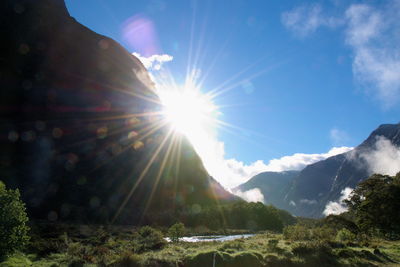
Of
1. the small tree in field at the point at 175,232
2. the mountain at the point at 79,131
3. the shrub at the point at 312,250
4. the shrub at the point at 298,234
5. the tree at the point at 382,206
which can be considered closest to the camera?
the shrub at the point at 312,250

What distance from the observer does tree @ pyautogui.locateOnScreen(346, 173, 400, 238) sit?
3809 cm

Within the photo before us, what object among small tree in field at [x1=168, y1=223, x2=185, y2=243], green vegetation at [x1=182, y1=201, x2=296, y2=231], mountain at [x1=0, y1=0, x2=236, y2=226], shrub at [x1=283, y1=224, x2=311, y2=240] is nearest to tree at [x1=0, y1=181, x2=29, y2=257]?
small tree in field at [x1=168, y1=223, x2=185, y2=243]

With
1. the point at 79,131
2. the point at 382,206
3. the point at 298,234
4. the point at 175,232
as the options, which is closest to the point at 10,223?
the point at 175,232

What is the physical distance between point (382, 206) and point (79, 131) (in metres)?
91.7

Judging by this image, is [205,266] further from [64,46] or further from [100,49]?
[100,49]

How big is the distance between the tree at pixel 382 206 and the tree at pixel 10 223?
139 feet

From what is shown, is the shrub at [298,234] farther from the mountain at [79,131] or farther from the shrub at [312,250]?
the mountain at [79,131]

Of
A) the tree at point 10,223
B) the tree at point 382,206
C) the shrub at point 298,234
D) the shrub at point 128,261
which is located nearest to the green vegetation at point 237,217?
the tree at point 382,206

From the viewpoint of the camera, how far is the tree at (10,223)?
19.4 meters

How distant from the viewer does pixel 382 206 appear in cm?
3919

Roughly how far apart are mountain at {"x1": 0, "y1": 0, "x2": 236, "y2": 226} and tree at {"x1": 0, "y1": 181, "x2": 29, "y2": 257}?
6147cm

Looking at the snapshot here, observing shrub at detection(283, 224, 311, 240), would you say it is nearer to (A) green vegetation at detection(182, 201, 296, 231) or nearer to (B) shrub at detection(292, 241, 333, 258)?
(B) shrub at detection(292, 241, 333, 258)

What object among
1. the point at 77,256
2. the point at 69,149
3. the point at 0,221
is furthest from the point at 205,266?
the point at 69,149

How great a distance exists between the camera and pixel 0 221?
767 inches
